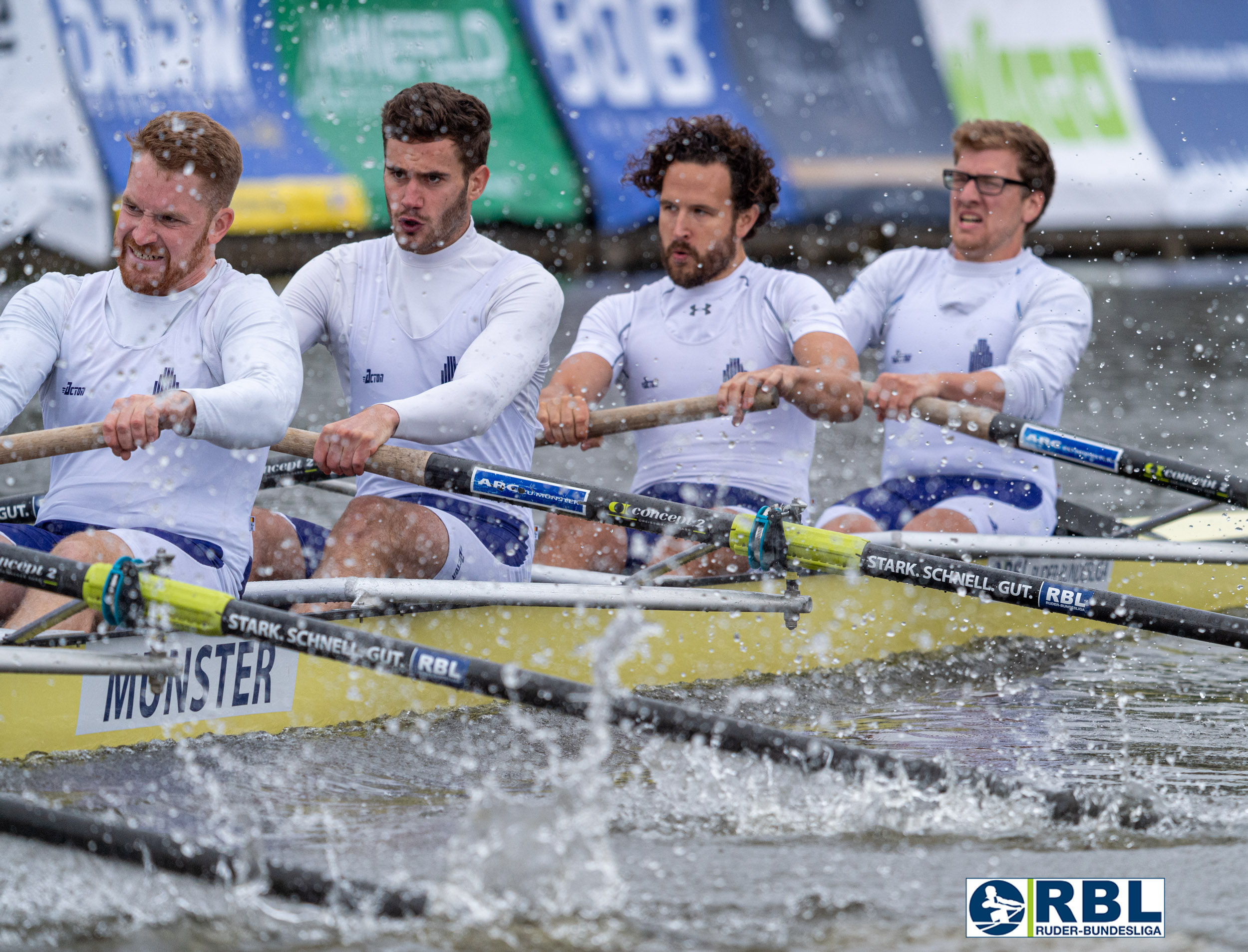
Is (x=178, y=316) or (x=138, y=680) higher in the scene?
(x=178, y=316)

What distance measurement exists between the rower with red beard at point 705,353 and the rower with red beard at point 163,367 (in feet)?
3.93

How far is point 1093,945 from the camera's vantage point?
249 centimetres

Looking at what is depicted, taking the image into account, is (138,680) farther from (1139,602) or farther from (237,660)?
(1139,602)

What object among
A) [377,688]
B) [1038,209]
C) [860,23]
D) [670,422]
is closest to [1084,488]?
[1038,209]

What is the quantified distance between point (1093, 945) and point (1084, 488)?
5612mm

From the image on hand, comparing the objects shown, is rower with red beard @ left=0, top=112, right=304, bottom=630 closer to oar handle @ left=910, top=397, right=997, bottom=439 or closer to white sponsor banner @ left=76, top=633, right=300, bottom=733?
white sponsor banner @ left=76, top=633, right=300, bottom=733

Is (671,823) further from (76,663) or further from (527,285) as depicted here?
(527,285)

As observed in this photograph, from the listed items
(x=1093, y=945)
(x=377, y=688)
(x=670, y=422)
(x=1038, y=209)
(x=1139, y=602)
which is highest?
(x=1038, y=209)

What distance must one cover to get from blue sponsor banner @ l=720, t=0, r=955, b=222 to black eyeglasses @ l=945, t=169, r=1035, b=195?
37.5ft

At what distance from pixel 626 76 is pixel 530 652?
12868mm

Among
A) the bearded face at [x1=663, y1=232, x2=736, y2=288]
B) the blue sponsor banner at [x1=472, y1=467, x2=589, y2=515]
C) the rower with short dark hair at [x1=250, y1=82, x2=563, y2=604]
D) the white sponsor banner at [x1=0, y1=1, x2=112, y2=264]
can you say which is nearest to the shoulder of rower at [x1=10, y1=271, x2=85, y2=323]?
the rower with short dark hair at [x1=250, y1=82, x2=563, y2=604]

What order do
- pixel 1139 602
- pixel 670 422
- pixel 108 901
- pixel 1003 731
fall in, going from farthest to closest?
pixel 670 422, pixel 1003 731, pixel 1139 602, pixel 108 901

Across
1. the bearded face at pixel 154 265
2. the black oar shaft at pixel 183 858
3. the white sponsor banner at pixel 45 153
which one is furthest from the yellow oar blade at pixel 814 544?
the white sponsor banner at pixel 45 153

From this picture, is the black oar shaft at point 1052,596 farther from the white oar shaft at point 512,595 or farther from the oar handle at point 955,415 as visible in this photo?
the oar handle at point 955,415
